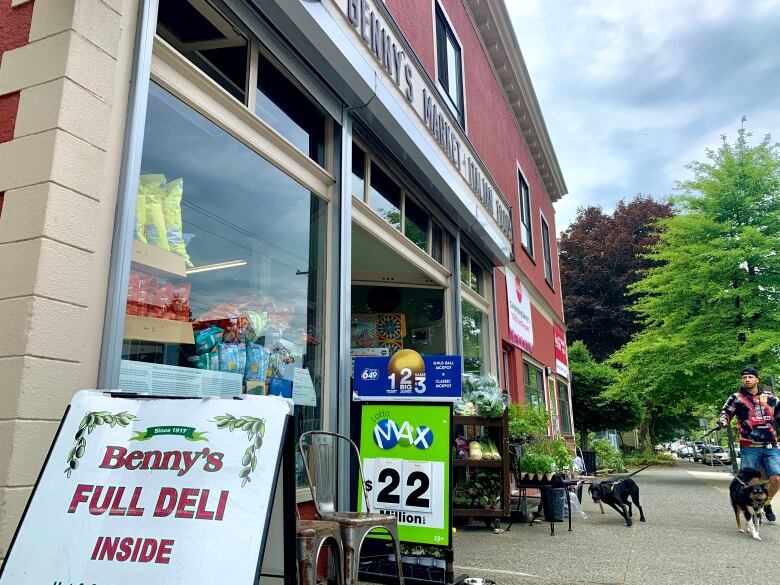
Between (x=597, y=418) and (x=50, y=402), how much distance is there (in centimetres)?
2378

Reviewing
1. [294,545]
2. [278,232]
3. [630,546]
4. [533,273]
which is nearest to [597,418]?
[533,273]

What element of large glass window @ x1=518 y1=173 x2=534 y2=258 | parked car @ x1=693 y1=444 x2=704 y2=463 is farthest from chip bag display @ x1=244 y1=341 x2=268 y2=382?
parked car @ x1=693 y1=444 x2=704 y2=463

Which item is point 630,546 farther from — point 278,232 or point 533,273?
point 533,273

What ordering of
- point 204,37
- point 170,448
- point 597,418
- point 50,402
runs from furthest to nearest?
point 597,418 → point 204,37 → point 50,402 → point 170,448

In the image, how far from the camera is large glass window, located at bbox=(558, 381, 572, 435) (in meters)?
16.1

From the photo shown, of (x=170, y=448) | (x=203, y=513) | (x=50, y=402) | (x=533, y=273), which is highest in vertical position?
(x=533, y=273)

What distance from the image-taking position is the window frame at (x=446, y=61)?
7934mm

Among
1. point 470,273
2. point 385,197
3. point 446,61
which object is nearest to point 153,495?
point 385,197

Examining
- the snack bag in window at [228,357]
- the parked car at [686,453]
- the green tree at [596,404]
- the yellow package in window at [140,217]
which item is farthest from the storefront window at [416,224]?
the parked car at [686,453]

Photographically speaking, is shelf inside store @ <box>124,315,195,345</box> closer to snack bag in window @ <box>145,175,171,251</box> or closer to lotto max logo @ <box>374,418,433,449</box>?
snack bag in window @ <box>145,175,171,251</box>

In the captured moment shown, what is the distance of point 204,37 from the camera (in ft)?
11.5

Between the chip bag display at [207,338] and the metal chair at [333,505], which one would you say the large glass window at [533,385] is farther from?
the chip bag display at [207,338]

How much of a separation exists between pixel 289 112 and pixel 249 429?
3021mm

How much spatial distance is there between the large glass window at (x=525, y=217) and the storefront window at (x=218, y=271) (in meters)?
9.22
